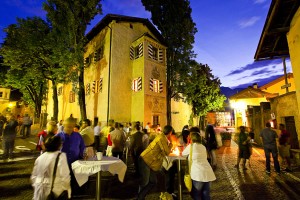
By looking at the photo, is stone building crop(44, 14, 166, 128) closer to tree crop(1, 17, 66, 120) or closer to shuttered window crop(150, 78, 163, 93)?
shuttered window crop(150, 78, 163, 93)

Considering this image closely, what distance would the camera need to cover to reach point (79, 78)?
1794 cm

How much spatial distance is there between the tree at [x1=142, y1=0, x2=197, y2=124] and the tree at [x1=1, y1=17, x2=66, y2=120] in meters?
11.1

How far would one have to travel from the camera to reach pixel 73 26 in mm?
17312

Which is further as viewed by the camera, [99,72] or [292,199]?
[99,72]

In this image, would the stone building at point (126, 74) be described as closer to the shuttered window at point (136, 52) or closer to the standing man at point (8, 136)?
the shuttered window at point (136, 52)

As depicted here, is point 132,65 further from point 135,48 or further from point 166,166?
point 166,166

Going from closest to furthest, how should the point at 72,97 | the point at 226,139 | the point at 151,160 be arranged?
the point at 151,160, the point at 226,139, the point at 72,97

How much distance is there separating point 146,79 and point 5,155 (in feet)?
40.9

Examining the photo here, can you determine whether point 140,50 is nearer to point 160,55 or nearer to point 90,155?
point 160,55

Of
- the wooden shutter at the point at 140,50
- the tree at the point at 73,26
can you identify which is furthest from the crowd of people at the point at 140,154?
the wooden shutter at the point at 140,50

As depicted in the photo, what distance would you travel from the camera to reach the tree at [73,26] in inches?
677

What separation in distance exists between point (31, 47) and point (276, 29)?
69.9 feet

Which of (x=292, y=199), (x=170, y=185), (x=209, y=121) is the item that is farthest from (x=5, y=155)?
(x=292, y=199)

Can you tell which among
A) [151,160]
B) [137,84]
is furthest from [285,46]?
[137,84]
